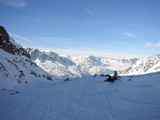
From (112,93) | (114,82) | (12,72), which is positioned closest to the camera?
(112,93)

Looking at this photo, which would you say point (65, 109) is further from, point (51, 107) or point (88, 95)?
point (88, 95)

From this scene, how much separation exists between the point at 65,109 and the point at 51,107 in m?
1.36

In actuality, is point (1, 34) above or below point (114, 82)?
above

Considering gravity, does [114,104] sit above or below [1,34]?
below

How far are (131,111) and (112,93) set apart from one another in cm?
448

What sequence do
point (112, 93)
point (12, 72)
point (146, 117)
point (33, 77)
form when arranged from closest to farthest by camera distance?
point (146, 117)
point (112, 93)
point (12, 72)
point (33, 77)

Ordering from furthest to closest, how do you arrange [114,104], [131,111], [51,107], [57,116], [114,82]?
1. [114,82]
2. [51,107]
3. [114,104]
4. [57,116]
5. [131,111]

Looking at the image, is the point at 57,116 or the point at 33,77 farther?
the point at 33,77

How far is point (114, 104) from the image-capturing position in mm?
13789

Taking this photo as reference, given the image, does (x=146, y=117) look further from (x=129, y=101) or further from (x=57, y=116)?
(x=57, y=116)

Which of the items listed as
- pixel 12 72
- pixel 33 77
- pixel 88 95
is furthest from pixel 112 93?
pixel 33 77

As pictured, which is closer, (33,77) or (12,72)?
(12,72)

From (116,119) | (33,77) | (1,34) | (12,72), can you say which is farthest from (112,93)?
(1,34)

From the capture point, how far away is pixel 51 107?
49.2 feet
